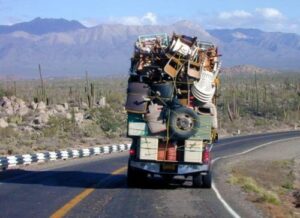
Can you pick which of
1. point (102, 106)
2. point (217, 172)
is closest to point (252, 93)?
point (102, 106)

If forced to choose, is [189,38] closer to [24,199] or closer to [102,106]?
[24,199]

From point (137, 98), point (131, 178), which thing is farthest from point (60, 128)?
point (137, 98)

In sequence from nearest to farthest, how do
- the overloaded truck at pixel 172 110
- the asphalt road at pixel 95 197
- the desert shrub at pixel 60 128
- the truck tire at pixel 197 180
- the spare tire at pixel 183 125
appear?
1. the asphalt road at pixel 95 197
2. the spare tire at pixel 183 125
3. the overloaded truck at pixel 172 110
4. the truck tire at pixel 197 180
5. the desert shrub at pixel 60 128

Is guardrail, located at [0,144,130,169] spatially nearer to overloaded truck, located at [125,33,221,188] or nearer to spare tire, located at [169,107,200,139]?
overloaded truck, located at [125,33,221,188]

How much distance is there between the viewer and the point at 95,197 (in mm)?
18922

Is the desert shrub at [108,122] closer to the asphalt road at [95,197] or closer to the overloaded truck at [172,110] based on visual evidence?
the asphalt road at [95,197]

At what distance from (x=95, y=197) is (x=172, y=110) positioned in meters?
3.46

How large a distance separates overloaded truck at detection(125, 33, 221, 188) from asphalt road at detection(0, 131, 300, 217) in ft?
2.71

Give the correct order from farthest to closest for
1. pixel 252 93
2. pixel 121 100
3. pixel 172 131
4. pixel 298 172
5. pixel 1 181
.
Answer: pixel 252 93 → pixel 121 100 → pixel 298 172 → pixel 1 181 → pixel 172 131

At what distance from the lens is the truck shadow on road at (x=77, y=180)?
73.0 ft

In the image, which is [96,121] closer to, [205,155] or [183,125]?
[205,155]

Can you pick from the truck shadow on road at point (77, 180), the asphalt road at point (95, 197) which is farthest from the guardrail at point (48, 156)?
the asphalt road at point (95, 197)

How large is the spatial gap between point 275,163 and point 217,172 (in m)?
9.68

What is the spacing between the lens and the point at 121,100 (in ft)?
284
